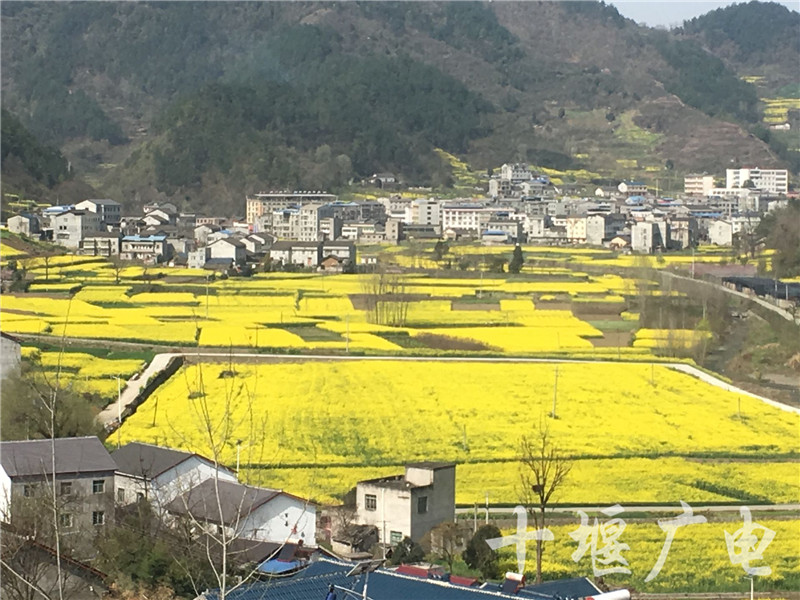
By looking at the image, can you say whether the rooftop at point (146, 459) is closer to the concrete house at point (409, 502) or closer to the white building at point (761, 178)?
the concrete house at point (409, 502)

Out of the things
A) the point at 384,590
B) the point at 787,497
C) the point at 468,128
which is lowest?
the point at 787,497

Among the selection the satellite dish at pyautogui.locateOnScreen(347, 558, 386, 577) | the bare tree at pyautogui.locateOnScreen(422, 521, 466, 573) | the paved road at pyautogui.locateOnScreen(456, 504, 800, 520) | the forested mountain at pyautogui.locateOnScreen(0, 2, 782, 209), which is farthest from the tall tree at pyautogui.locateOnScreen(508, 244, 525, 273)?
the satellite dish at pyautogui.locateOnScreen(347, 558, 386, 577)

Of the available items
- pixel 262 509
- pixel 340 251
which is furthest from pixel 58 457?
pixel 340 251

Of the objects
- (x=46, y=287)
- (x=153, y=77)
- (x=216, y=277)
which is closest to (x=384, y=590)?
(x=46, y=287)

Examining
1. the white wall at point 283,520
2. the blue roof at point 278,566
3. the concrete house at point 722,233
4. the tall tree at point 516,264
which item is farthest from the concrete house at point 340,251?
the blue roof at point 278,566

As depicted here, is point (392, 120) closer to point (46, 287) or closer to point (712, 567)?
point (46, 287)

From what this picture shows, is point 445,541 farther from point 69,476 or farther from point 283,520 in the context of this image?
point 69,476
